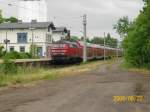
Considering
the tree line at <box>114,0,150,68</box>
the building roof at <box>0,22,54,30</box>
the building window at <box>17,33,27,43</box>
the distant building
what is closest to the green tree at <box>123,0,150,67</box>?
the tree line at <box>114,0,150,68</box>

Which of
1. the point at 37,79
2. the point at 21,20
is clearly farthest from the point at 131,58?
the point at 21,20

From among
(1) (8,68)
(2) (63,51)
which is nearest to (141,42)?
(2) (63,51)

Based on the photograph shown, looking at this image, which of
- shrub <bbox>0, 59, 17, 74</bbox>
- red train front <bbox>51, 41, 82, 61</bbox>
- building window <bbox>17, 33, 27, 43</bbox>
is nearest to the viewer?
shrub <bbox>0, 59, 17, 74</bbox>

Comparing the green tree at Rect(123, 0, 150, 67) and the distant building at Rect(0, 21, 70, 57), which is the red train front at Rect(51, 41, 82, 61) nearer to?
the green tree at Rect(123, 0, 150, 67)

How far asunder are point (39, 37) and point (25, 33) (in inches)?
125

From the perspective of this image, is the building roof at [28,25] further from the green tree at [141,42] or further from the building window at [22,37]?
the green tree at [141,42]

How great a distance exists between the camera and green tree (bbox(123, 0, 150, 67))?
149 ft

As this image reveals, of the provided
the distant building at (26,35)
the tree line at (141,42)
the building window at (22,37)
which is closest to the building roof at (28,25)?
the distant building at (26,35)

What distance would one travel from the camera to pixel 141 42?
48938 mm

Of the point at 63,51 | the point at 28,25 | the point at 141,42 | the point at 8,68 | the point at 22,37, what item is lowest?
the point at 8,68

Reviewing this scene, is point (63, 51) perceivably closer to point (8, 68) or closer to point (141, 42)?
point (141, 42)

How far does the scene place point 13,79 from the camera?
89.6ft

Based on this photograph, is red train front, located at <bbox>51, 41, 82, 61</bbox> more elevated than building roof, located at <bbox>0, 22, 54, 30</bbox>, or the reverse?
building roof, located at <bbox>0, 22, 54, 30</bbox>

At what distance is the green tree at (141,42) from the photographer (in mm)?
45562
